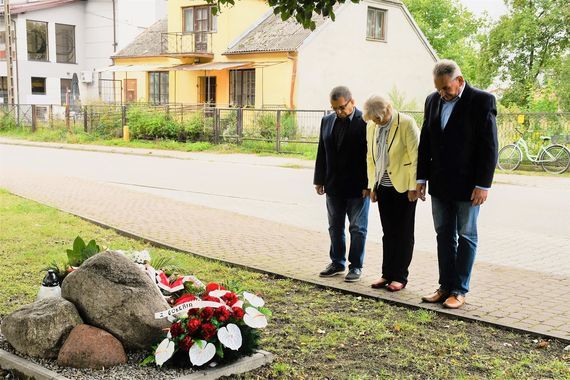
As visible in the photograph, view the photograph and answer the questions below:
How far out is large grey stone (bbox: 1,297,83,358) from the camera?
438 centimetres

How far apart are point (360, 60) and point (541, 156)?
15.3 m

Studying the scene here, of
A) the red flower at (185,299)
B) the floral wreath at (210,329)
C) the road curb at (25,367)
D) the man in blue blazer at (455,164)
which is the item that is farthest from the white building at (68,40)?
the floral wreath at (210,329)

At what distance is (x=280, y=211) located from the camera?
11.9 metres

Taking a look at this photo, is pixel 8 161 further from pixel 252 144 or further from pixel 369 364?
pixel 369 364

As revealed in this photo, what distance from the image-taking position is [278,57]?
3181cm

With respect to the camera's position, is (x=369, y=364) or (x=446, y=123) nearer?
(x=369, y=364)

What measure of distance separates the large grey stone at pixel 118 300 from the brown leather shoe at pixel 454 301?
2.47 metres

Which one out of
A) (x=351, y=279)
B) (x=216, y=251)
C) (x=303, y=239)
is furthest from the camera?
(x=303, y=239)

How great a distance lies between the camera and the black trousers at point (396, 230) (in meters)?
6.34

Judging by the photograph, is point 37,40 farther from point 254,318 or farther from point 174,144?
point 254,318

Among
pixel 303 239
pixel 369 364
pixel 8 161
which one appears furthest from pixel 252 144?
pixel 369 364

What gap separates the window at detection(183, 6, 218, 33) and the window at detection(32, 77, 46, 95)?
16.1 metres

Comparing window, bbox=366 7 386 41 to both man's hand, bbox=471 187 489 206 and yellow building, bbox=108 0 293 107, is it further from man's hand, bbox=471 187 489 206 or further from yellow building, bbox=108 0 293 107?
man's hand, bbox=471 187 489 206

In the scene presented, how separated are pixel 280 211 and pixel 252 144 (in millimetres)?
14233
